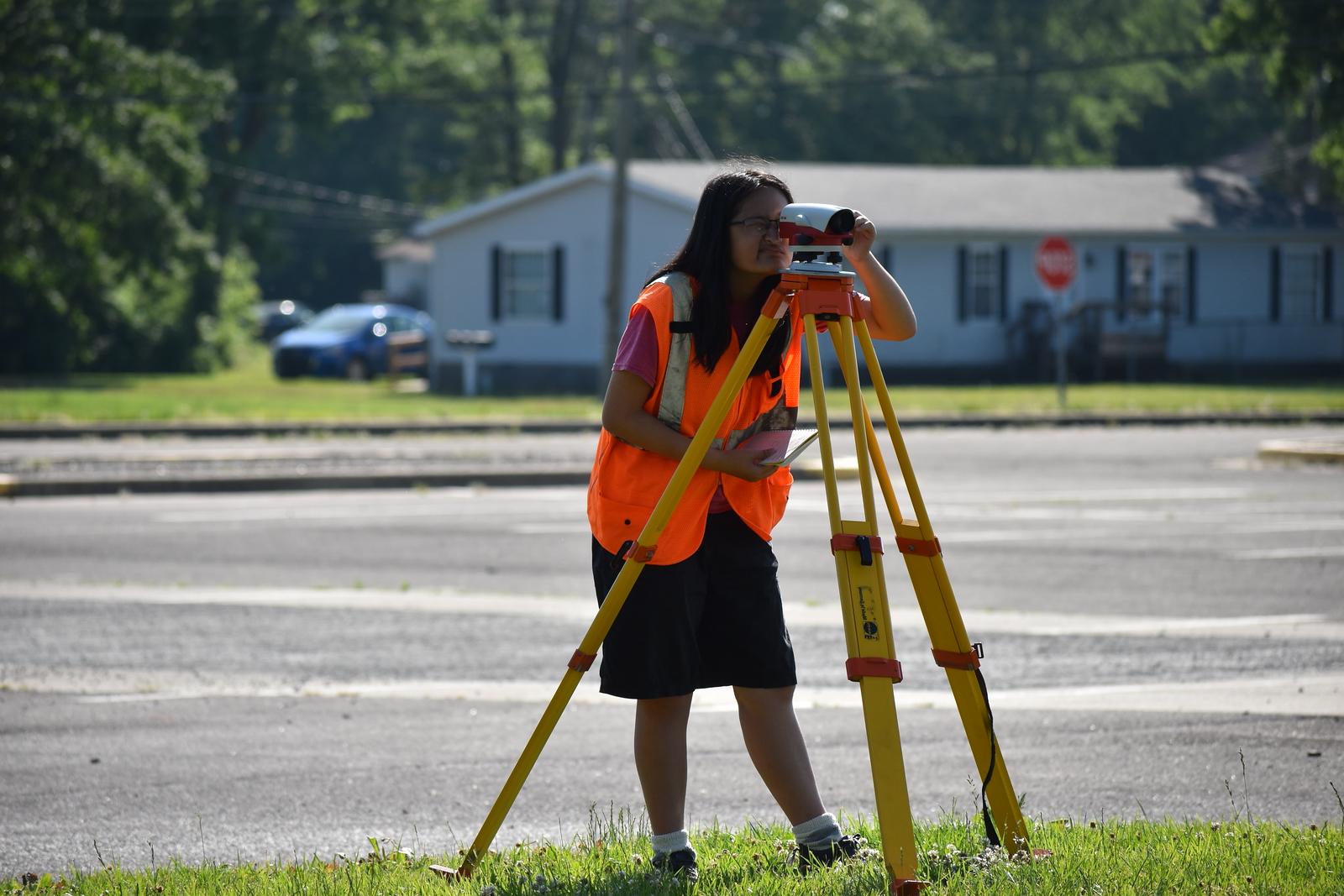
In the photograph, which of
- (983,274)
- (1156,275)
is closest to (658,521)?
(983,274)

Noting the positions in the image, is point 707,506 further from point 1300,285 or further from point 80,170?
point 1300,285

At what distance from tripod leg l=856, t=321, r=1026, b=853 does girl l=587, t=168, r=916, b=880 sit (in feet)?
0.94

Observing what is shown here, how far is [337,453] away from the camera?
1795 cm

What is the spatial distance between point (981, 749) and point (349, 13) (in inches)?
1685

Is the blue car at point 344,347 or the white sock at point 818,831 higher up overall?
the blue car at point 344,347

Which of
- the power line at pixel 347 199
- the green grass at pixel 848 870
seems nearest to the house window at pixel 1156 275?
the green grass at pixel 848 870

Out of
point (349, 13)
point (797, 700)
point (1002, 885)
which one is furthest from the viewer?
point (349, 13)

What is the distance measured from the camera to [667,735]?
168 inches

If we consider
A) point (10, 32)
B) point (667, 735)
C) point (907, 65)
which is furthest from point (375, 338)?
point (667, 735)

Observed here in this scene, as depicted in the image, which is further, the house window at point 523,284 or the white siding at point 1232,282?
the white siding at point 1232,282

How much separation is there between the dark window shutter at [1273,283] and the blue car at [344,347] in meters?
17.8

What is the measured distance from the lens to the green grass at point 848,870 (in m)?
3.97

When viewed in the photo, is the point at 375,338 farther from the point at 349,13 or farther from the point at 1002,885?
the point at 1002,885

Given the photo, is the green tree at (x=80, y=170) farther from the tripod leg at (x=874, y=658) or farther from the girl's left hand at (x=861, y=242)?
the tripod leg at (x=874, y=658)
